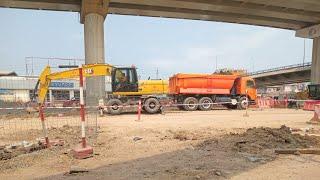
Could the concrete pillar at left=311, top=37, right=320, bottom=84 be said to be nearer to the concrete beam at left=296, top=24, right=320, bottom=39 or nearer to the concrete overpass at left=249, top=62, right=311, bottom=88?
the concrete beam at left=296, top=24, right=320, bottom=39

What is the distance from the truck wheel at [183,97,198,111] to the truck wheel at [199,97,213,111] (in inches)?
16.6

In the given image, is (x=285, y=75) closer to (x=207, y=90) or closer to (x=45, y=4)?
(x=207, y=90)

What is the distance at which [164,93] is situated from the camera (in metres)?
28.5

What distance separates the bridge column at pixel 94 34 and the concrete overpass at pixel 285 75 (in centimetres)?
4336

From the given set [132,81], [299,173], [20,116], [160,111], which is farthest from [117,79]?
[299,173]

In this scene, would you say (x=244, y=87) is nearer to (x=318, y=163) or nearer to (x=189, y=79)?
(x=189, y=79)

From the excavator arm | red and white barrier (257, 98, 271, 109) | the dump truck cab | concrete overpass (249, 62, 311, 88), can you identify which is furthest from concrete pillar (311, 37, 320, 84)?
the excavator arm

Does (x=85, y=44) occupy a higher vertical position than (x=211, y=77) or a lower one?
higher

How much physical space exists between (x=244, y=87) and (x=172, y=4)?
33.5 feet

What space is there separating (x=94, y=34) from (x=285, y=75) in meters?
50.6

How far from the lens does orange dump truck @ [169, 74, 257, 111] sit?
101 ft

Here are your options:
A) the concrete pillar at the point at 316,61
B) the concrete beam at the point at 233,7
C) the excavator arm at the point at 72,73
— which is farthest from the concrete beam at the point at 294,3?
the excavator arm at the point at 72,73

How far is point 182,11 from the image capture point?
125 ft

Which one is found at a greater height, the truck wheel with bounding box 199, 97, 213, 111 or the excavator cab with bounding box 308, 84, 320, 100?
the excavator cab with bounding box 308, 84, 320, 100
